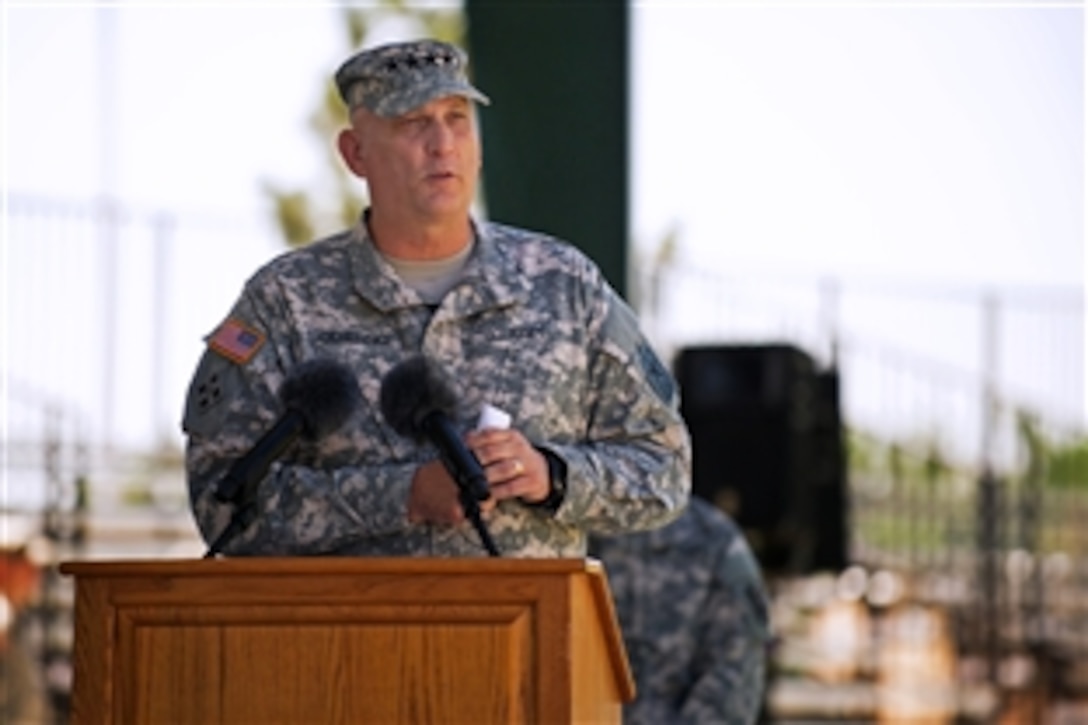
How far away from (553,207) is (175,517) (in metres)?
7.03

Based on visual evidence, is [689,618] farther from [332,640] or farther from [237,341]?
[332,640]

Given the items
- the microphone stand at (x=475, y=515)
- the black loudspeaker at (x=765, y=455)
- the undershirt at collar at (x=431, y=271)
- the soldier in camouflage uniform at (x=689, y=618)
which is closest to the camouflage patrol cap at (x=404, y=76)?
the undershirt at collar at (x=431, y=271)

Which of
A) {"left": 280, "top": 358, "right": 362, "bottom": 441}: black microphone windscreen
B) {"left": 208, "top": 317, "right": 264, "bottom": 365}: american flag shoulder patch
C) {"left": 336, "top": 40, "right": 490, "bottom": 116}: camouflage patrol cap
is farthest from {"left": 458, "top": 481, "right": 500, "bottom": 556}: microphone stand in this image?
{"left": 336, "top": 40, "right": 490, "bottom": 116}: camouflage patrol cap

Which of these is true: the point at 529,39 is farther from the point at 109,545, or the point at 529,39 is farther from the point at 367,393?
the point at 109,545

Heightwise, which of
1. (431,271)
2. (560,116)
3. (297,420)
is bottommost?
(297,420)

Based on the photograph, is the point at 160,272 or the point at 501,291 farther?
the point at 160,272

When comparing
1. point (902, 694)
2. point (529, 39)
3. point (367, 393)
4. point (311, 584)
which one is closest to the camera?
point (311, 584)

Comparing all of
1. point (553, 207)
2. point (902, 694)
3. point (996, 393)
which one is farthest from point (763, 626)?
point (996, 393)

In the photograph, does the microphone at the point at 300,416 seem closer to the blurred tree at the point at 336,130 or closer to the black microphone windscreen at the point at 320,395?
the black microphone windscreen at the point at 320,395

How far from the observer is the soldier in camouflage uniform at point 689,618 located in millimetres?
7590

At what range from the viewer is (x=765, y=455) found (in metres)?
12.5

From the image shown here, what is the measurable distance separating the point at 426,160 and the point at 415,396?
0.68 meters

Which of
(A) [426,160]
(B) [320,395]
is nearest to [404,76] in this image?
(A) [426,160]

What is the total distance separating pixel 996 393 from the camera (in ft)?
52.4
